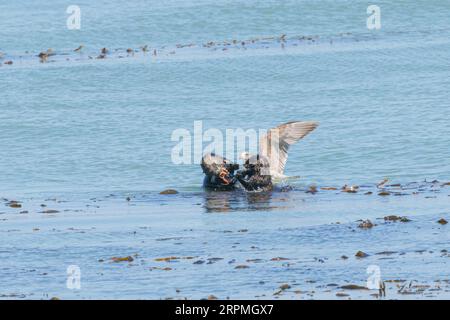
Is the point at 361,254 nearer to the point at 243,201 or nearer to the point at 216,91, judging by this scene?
the point at 243,201

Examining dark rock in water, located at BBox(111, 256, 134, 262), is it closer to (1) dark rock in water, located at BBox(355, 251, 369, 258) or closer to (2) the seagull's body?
(1) dark rock in water, located at BBox(355, 251, 369, 258)

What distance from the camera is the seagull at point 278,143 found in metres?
17.3

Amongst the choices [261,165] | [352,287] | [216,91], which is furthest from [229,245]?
[216,91]

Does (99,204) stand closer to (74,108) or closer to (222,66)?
(74,108)

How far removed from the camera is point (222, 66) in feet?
98.4

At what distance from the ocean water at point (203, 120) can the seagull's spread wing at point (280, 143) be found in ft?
1.79

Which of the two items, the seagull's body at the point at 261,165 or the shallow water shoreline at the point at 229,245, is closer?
the shallow water shoreline at the point at 229,245

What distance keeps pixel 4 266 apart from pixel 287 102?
14217mm

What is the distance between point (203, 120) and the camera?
2464 cm

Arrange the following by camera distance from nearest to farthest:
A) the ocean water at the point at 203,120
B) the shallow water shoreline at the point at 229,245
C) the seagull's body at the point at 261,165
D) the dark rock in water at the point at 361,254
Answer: the shallow water shoreline at the point at 229,245 → the dark rock in water at the point at 361,254 → the ocean water at the point at 203,120 → the seagull's body at the point at 261,165

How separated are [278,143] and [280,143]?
4 cm

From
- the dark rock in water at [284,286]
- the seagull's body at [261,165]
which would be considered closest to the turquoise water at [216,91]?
the seagull's body at [261,165]

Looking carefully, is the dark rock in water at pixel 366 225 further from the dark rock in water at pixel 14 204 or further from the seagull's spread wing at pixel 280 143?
the dark rock in water at pixel 14 204
